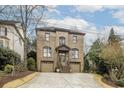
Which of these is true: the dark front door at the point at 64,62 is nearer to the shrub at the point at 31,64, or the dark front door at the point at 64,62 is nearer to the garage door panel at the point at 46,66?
the garage door panel at the point at 46,66

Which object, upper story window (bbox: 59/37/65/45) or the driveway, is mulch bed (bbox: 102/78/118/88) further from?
upper story window (bbox: 59/37/65/45)

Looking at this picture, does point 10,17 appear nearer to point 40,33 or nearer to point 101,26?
point 40,33

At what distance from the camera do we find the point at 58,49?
31.4ft

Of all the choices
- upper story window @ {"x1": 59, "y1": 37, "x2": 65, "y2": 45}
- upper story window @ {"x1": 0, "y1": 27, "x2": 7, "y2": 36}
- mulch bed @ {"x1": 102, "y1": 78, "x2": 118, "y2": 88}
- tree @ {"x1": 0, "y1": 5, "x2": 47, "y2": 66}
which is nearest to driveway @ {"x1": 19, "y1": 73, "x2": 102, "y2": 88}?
mulch bed @ {"x1": 102, "y1": 78, "x2": 118, "y2": 88}

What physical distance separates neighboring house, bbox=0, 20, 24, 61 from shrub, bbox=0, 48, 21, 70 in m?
0.08

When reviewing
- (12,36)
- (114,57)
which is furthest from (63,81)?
(12,36)

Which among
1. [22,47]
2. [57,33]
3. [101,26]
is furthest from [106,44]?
[22,47]

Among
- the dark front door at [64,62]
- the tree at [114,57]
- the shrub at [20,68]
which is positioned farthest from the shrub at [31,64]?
the tree at [114,57]

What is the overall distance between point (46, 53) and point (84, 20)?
100cm

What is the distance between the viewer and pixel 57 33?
9.60 meters

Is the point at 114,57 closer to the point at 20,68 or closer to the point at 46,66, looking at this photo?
the point at 46,66

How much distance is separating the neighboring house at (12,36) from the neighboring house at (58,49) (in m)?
0.36

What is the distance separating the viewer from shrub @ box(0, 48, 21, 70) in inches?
371

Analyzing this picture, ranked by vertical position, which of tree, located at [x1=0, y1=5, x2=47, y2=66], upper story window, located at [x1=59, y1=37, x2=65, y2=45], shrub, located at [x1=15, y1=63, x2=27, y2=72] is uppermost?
tree, located at [x1=0, y1=5, x2=47, y2=66]
